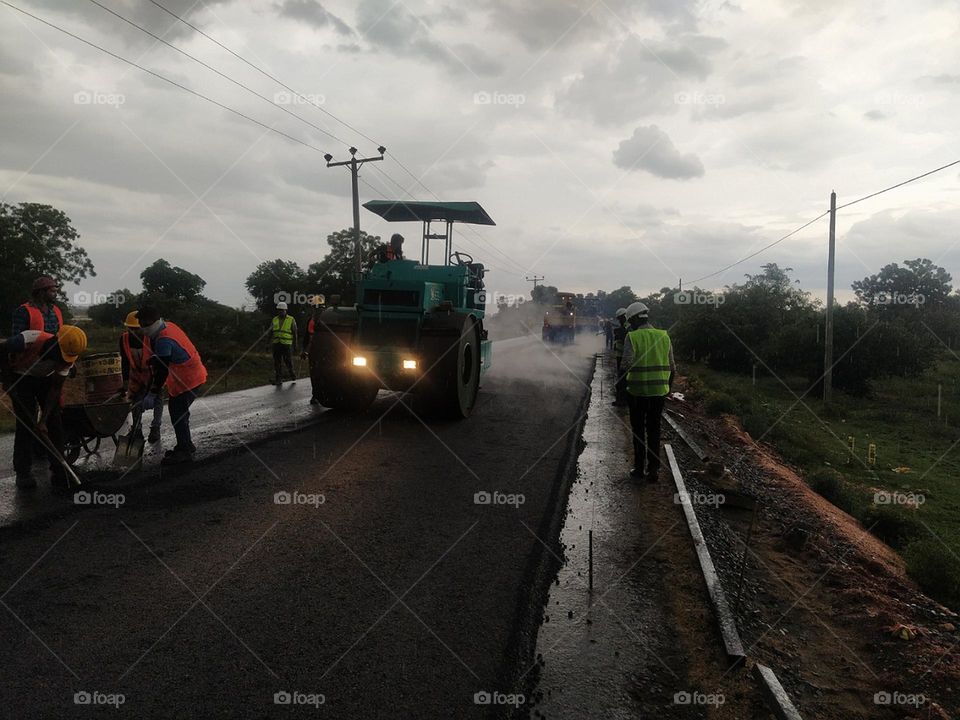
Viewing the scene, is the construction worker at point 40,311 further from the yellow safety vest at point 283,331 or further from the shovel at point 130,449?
the yellow safety vest at point 283,331

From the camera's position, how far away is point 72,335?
591 cm

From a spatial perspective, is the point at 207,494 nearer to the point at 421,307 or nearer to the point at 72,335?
the point at 72,335

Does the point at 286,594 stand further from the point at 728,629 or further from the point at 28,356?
the point at 28,356

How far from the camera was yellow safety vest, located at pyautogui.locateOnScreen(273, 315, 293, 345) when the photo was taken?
14.1 m

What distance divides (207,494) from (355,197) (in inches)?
811

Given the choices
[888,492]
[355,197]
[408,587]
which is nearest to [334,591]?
[408,587]
